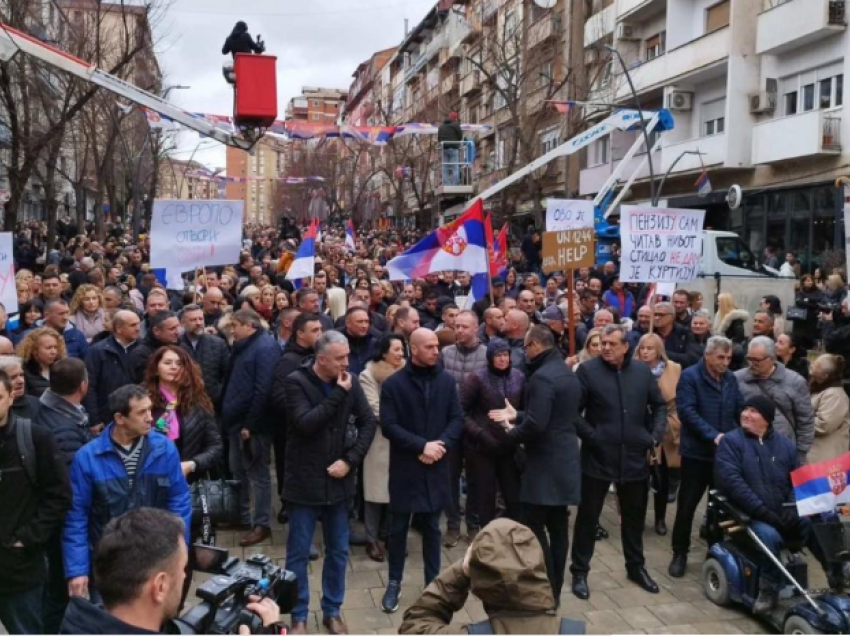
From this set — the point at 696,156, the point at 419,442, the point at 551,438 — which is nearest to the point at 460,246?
the point at 551,438

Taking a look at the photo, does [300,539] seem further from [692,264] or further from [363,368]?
[692,264]

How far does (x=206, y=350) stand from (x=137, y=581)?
4850 millimetres

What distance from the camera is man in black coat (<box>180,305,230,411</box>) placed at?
717cm

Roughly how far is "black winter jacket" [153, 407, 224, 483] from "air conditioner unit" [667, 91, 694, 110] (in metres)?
26.4

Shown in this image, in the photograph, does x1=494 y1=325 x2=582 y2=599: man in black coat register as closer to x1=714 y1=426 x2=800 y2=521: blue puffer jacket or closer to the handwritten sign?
x1=714 y1=426 x2=800 y2=521: blue puffer jacket

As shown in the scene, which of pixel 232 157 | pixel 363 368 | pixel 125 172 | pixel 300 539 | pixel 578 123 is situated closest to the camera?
pixel 300 539

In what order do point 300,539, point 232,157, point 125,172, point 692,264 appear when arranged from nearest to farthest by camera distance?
point 300,539
point 692,264
point 125,172
point 232,157

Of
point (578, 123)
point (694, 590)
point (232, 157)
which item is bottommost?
point (694, 590)

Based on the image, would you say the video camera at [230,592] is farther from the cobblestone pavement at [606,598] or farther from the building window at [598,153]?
the building window at [598,153]

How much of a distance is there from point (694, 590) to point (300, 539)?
2.91 meters

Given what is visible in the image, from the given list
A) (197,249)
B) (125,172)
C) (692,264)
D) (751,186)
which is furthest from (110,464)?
(125,172)

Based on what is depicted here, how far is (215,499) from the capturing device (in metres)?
5.50

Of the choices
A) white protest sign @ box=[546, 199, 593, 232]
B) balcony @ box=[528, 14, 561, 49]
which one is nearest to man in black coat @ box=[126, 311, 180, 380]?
white protest sign @ box=[546, 199, 593, 232]

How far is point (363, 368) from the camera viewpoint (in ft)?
23.8
